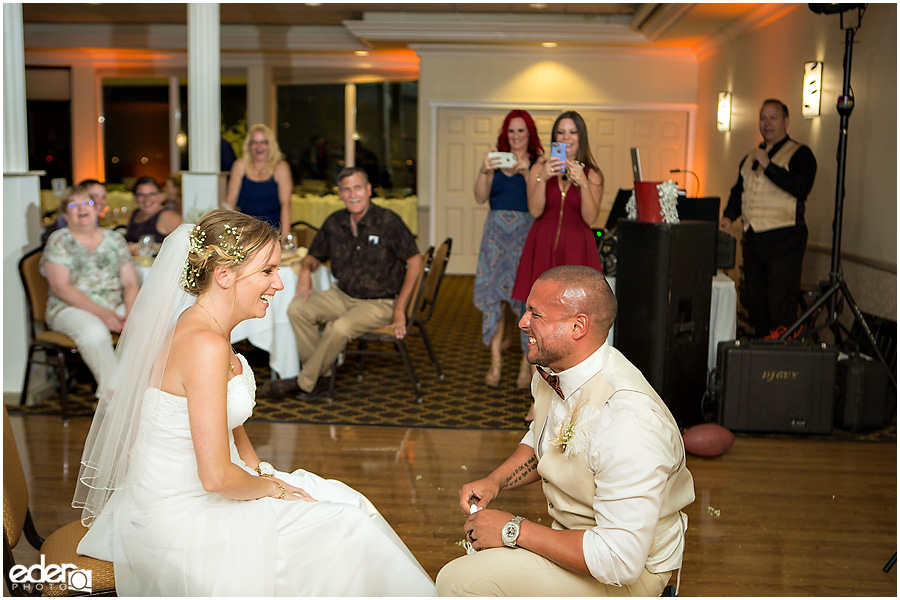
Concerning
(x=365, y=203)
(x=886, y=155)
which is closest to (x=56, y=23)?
(x=365, y=203)

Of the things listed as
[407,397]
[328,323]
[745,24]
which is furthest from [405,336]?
[745,24]

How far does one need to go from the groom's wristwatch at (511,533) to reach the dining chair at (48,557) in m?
0.95

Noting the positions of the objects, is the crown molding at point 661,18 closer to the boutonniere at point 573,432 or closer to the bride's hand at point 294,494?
the boutonniere at point 573,432

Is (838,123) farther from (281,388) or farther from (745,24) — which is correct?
(281,388)

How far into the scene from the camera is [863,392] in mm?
4758

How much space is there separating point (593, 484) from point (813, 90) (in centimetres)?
534

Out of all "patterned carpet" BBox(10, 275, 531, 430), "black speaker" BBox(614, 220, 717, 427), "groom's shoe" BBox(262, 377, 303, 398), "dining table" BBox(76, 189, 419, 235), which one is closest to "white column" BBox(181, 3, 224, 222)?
"patterned carpet" BBox(10, 275, 531, 430)

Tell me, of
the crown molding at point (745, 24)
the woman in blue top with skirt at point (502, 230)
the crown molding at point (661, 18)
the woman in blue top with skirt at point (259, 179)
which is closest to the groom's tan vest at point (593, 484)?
the woman in blue top with skirt at point (502, 230)

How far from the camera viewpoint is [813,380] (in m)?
4.69

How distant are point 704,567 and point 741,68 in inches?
275

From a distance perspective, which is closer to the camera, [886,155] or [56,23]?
[886,155]

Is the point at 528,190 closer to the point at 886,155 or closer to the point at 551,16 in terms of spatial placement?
the point at 886,155

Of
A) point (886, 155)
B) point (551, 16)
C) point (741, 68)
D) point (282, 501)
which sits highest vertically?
point (551, 16)

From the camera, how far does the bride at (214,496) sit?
2.03 meters
